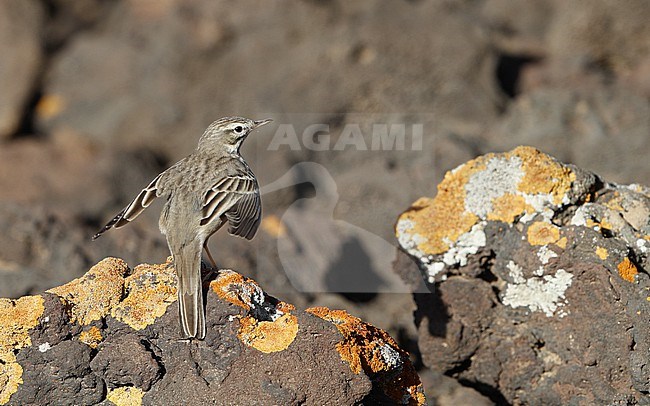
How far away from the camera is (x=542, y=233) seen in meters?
5.45

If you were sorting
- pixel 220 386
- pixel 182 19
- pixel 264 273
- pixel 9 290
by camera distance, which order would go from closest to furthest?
pixel 220 386 → pixel 9 290 → pixel 264 273 → pixel 182 19

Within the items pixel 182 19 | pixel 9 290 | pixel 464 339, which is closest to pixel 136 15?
pixel 182 19

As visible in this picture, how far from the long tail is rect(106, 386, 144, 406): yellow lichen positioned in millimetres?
399

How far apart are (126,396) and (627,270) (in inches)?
120

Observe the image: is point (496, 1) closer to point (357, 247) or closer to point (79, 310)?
point (357, 247)

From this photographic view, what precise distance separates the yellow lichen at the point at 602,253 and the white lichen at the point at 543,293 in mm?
226

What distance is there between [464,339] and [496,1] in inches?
379

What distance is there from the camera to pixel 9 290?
7223 millimetres

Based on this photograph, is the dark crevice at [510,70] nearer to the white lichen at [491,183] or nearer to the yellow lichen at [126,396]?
the white lichen at [491,183]

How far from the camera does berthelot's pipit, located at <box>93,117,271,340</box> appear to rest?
17.4 ft

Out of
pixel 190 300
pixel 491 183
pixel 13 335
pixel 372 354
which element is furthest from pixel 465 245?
pixel 13 335

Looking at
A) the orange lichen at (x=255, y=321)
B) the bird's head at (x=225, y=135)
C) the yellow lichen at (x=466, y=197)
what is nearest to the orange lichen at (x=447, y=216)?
the yellow lichen at (x=466, y=197)

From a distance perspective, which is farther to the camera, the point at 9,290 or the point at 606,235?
the point at 9,290

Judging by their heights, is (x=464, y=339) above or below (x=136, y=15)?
above
